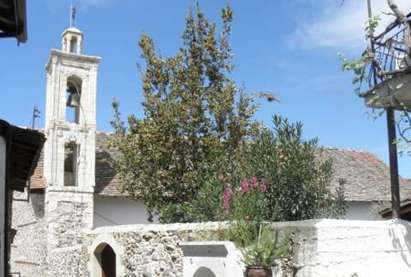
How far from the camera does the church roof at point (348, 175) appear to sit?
1977cm

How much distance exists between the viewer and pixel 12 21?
4688 millimetres

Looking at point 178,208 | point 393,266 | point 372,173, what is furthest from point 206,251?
point 372,173

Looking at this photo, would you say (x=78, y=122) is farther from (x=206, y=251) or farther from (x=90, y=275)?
(x=206, y=251)

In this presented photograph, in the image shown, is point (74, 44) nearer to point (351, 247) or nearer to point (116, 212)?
point (116, 212)

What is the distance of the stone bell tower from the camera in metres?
18.6

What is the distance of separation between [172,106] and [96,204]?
725cm

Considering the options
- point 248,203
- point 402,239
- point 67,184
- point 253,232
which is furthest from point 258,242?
point 67,184

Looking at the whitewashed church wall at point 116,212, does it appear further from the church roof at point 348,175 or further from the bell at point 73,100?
the bell at point 73,100

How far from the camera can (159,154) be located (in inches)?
547

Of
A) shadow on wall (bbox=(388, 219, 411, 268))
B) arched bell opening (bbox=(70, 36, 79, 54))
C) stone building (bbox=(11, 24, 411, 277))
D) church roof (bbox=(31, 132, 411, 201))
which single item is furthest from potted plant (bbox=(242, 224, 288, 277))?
arched bell opening (bbox=(70, 36, 79, 54))

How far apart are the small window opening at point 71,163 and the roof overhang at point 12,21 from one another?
586 inches

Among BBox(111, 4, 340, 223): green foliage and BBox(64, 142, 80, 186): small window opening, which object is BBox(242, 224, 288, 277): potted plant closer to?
BBox(111, 4, 340, 223): green foliage

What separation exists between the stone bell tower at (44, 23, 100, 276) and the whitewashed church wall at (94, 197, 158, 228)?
0.72 m

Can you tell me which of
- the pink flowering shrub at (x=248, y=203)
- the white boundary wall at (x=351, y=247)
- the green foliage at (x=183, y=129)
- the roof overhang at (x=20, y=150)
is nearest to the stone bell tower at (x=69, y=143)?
the green foliage at (x=183, y=129)
